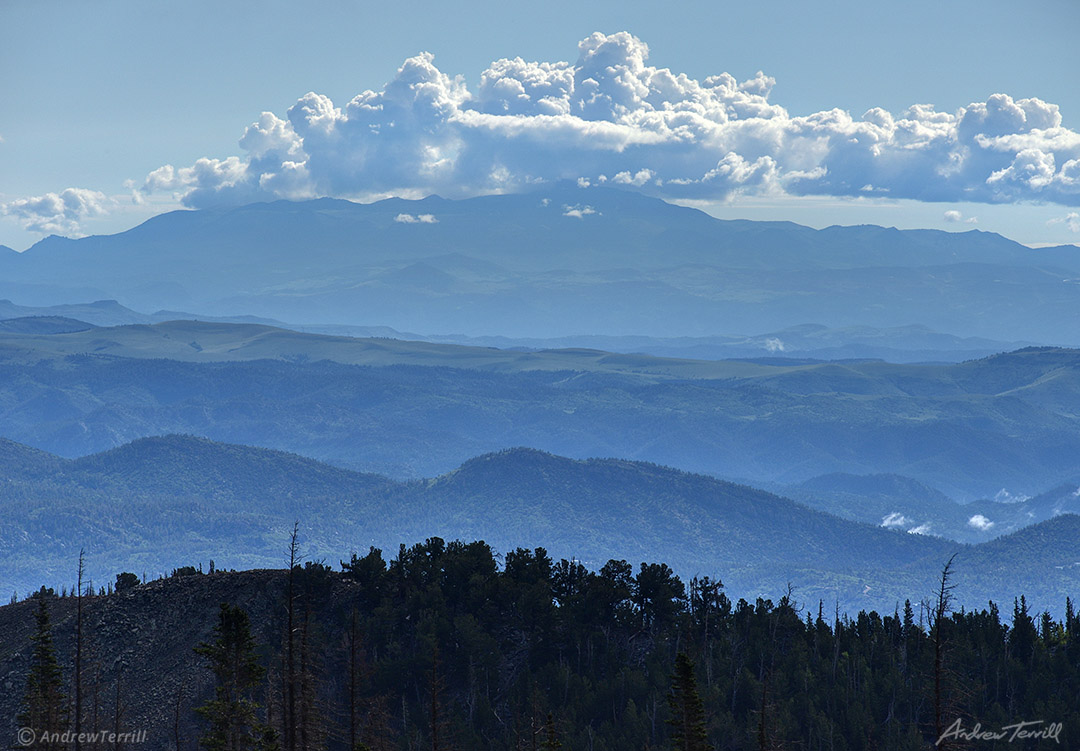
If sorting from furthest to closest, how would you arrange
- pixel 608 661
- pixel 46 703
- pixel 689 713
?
pixel 608 661
pixel 46 703
pixel 689 713

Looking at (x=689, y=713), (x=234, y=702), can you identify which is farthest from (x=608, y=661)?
(x=689, y=713)

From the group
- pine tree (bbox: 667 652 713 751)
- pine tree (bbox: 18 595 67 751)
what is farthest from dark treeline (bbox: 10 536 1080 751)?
pine tree (bbox: 667 652 713 751)

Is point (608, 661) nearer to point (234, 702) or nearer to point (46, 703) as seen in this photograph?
point (234, 702)

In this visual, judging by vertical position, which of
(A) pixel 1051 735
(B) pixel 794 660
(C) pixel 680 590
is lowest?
(A) pixel 1051 735

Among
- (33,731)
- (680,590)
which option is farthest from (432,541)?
(33,731)

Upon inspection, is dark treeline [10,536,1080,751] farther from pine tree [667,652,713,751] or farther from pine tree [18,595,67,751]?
pine tree [667,652,713,751]

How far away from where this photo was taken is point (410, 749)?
3228 inches

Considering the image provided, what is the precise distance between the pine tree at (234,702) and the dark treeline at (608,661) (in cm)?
1651

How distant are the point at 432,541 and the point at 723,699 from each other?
3622 centimetres

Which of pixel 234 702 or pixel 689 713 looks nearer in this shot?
pixel 689 713

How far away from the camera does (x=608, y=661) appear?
101 metres

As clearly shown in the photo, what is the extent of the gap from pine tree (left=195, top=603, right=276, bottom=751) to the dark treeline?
54.2 ft

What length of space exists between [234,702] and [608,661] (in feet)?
155

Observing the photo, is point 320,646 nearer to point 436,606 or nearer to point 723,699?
point 436,606
